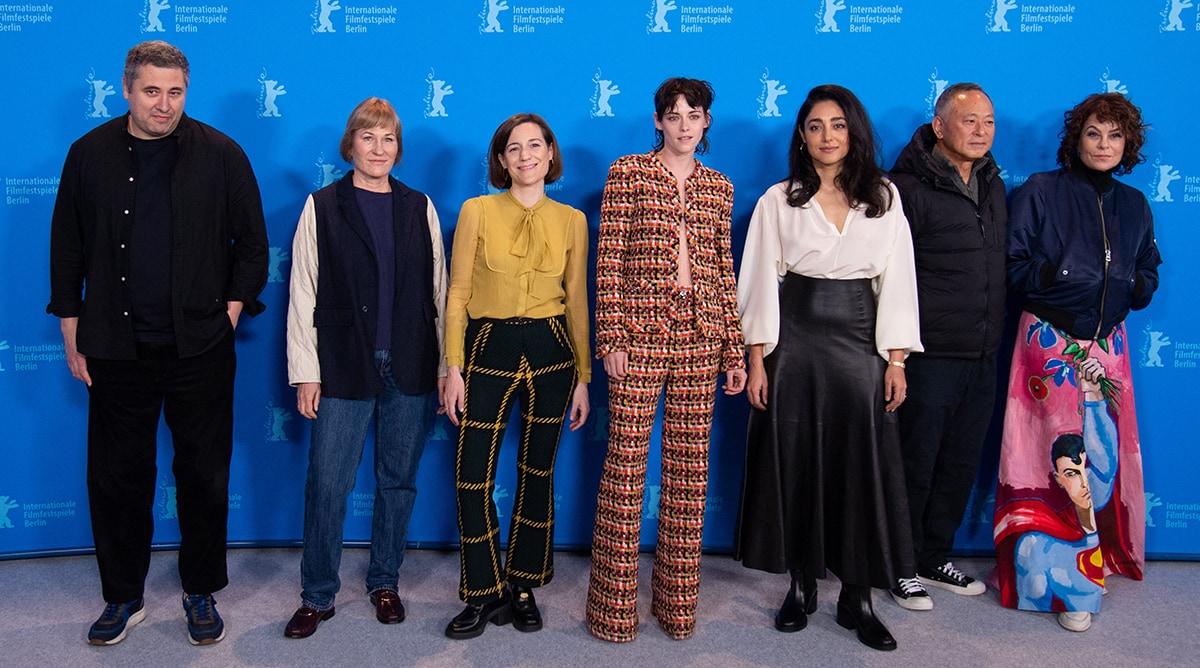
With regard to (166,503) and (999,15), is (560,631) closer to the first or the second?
(166,503)

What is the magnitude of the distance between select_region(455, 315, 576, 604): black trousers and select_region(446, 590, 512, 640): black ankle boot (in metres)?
0.05

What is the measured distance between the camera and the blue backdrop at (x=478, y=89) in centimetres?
300

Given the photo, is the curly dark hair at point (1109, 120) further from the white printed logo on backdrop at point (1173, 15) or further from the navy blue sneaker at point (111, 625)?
the navy blue sneaker at point (111, 625)

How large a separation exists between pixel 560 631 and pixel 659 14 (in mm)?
2147

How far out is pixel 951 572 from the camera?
9.82 ft

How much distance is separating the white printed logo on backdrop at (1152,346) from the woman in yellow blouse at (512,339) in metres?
2.18

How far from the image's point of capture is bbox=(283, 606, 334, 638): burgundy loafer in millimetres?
2586

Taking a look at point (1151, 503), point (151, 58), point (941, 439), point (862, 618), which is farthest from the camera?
point (1151, 503)

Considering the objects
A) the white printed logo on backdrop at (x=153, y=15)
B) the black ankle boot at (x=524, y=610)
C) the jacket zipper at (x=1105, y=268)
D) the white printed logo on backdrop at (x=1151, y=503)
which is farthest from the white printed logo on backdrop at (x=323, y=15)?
the white printed logo on backdrop at (x=1151, y=503)

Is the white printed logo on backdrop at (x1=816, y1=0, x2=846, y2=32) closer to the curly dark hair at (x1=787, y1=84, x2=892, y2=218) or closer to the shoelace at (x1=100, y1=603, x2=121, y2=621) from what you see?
the curly dark hair at (x1=787, y1=84, x2=892, y2=218)

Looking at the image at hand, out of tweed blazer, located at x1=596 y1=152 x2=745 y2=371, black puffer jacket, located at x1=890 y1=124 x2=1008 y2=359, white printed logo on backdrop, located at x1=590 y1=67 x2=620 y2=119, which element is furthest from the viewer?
white printed logo on backdrop, located at x1=590 y1=67 x2=620 y2=119

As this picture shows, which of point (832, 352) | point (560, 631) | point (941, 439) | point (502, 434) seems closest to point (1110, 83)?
point (941, 439)

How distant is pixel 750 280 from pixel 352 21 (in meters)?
1.70

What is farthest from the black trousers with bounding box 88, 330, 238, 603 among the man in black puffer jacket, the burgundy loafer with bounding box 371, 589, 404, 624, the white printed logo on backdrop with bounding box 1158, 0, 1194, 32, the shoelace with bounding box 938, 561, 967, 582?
the white printed logo on backdrop with bounding box 1158, 0, 1194, 32
